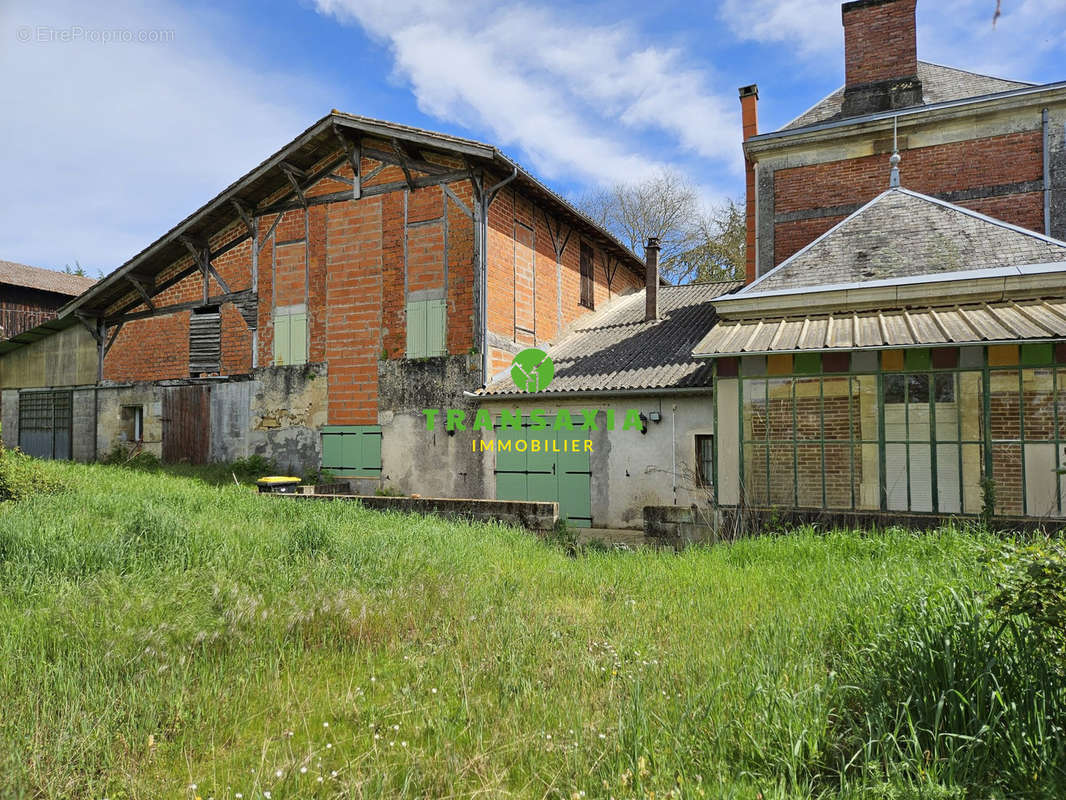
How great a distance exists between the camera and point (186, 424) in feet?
51.7

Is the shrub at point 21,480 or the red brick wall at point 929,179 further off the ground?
the red brick wall at point 929,179

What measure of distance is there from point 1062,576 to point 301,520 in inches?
292

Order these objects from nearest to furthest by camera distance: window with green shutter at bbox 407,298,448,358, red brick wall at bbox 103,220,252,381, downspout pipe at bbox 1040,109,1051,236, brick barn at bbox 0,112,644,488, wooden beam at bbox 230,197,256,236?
downspout pipe at bbox 1040,109,1051,236, brick barn at bbox 0,112,644,488, window with green shutter at bbox 407,298,448,358, wooden beam at bbox 230,197,256,236, red brick wall at bbox 103,220,252,381

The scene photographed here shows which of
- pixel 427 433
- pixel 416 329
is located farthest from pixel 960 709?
pixel 416 329

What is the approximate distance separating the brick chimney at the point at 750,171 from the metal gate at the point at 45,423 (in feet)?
60.0

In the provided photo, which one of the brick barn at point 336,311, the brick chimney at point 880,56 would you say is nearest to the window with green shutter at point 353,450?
the brick barn at point 336,311

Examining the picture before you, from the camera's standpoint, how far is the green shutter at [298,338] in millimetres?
14594

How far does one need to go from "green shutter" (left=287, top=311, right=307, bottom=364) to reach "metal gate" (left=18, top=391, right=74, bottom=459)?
783 centimetres

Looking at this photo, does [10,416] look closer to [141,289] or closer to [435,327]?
[141,289]

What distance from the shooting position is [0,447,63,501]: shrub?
8.92 metres

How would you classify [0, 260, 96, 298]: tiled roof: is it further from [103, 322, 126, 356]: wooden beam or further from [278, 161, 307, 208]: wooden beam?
[278, 161, 307, 208]: wooden beam

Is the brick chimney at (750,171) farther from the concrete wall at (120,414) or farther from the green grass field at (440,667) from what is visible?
the concrete wall at (120,414)

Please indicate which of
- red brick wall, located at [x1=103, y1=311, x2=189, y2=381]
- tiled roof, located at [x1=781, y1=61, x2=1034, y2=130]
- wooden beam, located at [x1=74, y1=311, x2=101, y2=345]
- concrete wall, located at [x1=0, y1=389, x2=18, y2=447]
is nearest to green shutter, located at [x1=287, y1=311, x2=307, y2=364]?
red brick wall, located at [x1=103, y1=311, x2=189, y2=381]

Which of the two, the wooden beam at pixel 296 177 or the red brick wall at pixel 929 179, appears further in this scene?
the wooden beam at pixel 296 177
